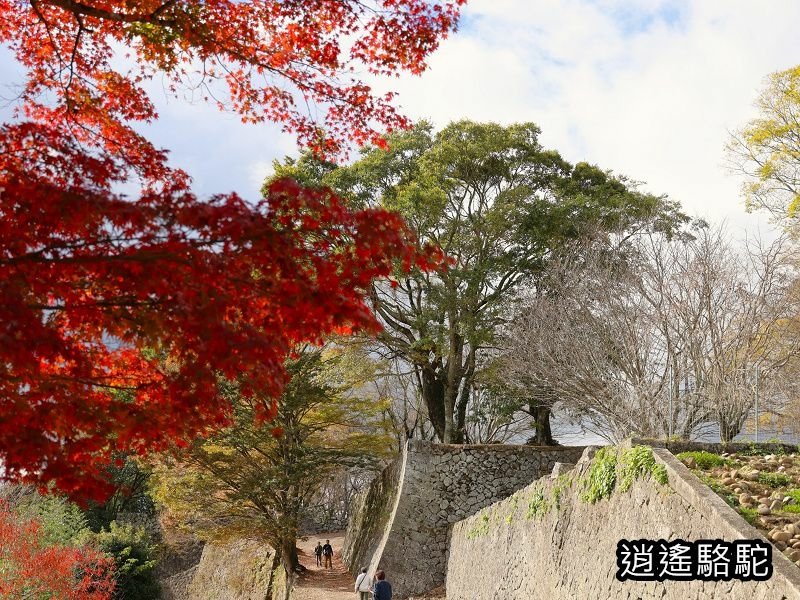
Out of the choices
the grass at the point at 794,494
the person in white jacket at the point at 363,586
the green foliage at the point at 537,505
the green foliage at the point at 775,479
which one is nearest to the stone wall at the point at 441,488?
the person in white jacket at the point at 363,586

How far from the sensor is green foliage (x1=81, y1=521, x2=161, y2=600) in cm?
2250

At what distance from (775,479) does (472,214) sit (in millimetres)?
13700

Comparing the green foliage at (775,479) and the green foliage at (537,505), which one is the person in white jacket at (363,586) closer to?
the green foliage at (537,505)

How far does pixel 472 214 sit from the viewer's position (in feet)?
65.5

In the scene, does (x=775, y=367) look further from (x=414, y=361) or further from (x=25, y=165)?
(x=25, y=165)

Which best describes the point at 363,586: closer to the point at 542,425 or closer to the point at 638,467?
the point at 542,425

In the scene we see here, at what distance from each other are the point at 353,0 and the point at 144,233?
147 inches

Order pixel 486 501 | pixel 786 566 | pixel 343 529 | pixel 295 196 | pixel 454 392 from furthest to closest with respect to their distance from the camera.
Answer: pixel 343 529
pixel 454 392
pixel 486 501
pixel 786 566
pixel 295 196

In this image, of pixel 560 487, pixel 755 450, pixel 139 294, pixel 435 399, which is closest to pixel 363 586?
pixel 435 399

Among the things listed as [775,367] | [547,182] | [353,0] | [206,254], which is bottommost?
[206,254]

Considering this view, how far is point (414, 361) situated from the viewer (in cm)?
2070

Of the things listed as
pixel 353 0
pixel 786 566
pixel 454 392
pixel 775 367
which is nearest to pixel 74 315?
pixel 353 0

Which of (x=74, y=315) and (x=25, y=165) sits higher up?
(x=25, y=165)

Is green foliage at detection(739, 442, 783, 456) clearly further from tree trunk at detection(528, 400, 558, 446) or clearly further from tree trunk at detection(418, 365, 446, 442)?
tree trunk at detection(418, 365, 446, 442)
